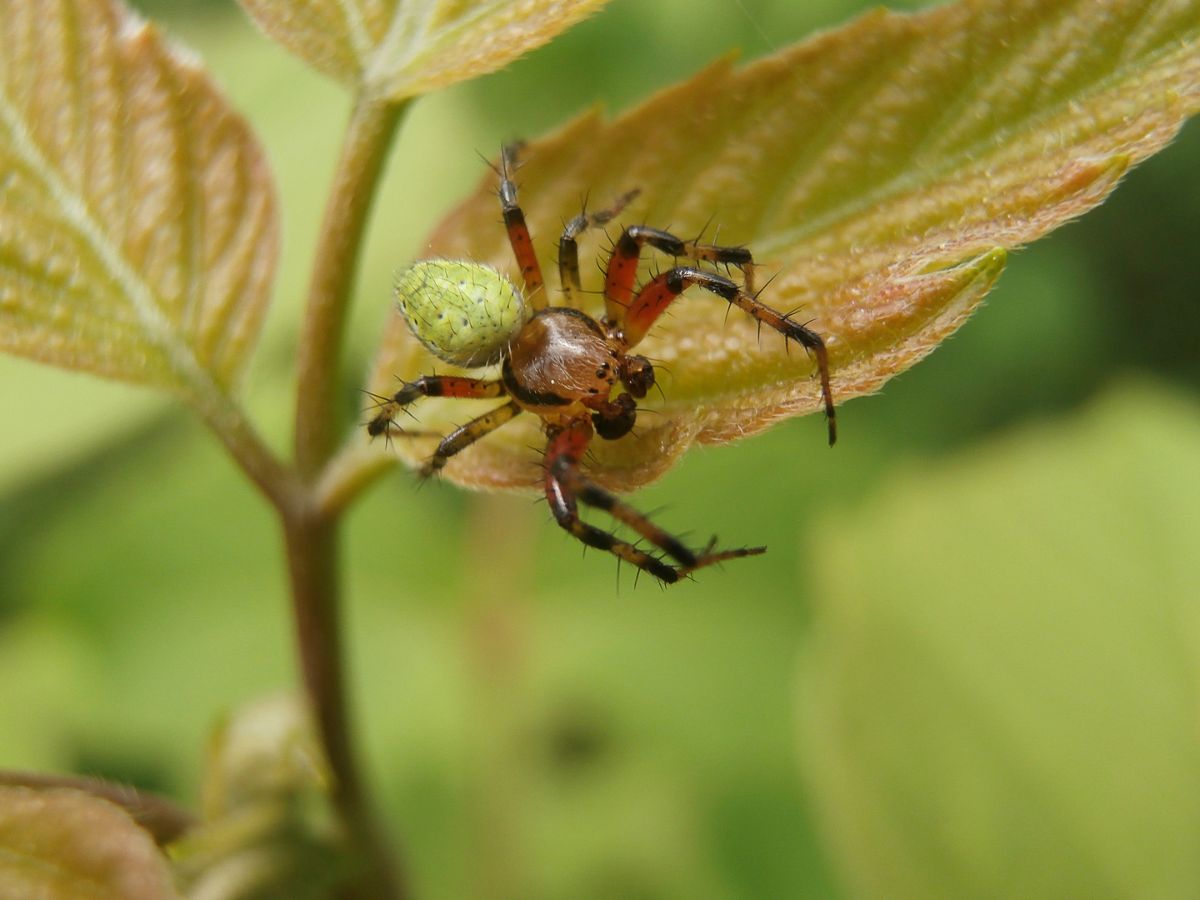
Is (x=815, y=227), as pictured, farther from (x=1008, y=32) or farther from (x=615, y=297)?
(x=615, y=297)

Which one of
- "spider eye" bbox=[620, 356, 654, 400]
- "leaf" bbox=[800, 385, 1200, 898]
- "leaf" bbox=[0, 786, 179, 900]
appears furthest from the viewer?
"leaf" bbox=[800, 385, 1200, 898]

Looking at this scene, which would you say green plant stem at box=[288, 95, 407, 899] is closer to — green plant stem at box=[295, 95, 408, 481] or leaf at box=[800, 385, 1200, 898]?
green plant stem at box=[295, 95, 408, 481]

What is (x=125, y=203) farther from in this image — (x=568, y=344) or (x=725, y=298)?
(x=568, y=344)

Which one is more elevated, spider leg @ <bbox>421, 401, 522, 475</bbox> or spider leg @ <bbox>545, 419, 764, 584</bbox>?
spider leg @ <bbox>421, 401, 522, 475</bbox>

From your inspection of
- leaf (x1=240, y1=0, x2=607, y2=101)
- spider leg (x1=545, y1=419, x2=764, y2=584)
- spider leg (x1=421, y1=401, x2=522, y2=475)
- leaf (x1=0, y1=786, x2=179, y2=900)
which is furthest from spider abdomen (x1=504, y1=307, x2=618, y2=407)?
leaf (x1=0, y1=786, x2=179, y2=900)

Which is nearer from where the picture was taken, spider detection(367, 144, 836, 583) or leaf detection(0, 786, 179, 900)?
leaf detection(0, 786, 179, 900)

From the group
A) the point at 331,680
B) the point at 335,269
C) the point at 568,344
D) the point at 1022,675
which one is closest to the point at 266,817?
the point at 331,680

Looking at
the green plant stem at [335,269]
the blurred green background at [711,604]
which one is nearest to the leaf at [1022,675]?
the blurred green background at [711,604]
